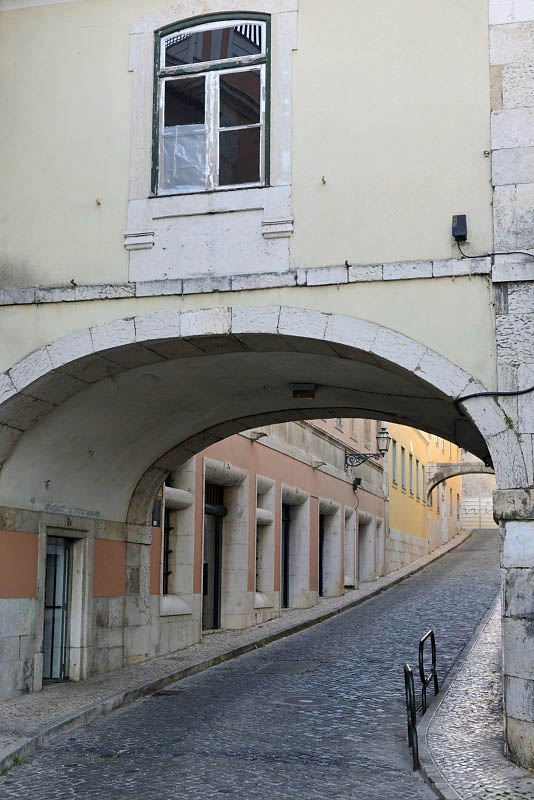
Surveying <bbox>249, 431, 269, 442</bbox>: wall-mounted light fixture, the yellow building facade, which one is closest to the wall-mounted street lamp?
<bbox>249, 431, 269, 442</bbox>: wall-mounted light fixture

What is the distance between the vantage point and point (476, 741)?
820cm

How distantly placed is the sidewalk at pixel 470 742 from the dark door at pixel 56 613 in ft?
13.1

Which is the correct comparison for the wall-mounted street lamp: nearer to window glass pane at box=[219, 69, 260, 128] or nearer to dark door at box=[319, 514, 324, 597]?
dark door at box=[319, 514, 324, 597]

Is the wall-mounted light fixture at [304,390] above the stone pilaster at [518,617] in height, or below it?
above

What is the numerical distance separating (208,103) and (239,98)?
278 millimetres

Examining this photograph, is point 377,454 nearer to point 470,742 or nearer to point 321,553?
point 321,553

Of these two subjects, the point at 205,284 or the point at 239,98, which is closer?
the point at 205,284

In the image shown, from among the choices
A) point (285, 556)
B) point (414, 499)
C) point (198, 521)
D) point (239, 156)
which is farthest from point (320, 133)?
point (414, 499)

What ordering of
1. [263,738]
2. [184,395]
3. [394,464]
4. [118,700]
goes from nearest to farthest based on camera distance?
[263,738] → [118,700] → [184,395] → [394,464]

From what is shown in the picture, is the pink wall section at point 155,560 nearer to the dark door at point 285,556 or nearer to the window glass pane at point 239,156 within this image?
the window glass pane at point 239,156

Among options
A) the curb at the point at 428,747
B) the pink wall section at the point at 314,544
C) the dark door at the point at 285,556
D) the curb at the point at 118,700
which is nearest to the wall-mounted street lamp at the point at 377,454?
the pink wall section at the point at 314,544

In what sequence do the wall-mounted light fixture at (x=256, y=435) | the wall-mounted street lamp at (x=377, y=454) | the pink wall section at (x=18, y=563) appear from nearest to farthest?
the pink wall section at (x=18, y=563) → the wall-mounted light fixture at (x=256, y=435) → the wall-mounted street lamp at (x=377, y=454)

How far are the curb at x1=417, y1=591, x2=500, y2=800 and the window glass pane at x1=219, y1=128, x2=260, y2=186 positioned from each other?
15.5ft

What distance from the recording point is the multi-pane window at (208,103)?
914 centimetres
